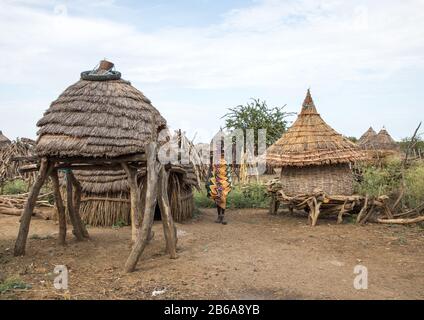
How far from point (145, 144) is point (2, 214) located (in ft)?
22.7

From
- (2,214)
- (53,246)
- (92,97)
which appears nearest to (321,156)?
(92,97)

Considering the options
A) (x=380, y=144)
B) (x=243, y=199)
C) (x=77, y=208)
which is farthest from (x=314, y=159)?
(x=380, y=144)

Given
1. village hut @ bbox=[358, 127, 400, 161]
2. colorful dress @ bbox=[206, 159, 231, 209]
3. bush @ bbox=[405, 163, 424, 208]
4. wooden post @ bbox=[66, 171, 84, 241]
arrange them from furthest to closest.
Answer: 1. village hut @ bbox=[358, 127, 400, 161]
2. bush @ bbox=[405, 163, 424, 208]
3. colorful dress @ bbox=[206, 159, 231, 209]
4. wooden post @ bbox=[66, 171, 84, 241]

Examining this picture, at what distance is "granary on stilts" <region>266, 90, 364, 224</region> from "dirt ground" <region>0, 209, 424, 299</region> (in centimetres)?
107

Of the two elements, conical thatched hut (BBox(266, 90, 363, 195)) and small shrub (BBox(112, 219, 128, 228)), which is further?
conical thatched hut (BBox(266, 90, 363, 195))

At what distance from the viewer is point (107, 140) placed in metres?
6.58

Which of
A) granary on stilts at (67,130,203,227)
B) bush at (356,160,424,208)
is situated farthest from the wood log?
granary on stilts at (67,130,203,227)

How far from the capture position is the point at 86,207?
381 inches

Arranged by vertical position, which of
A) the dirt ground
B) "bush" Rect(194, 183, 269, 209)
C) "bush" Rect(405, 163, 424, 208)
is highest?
"bush" Rect(405, 163, 424, 208)

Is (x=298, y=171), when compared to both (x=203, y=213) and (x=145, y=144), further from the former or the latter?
(x=145, y=144)

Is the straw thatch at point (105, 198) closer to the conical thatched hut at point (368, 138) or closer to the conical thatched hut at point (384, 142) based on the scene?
the conical thatched hut at point (368, 138)

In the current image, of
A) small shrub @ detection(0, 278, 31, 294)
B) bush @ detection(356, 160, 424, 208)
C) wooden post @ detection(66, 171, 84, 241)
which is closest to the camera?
small shrub @ detection(0, 278, 31, 294)

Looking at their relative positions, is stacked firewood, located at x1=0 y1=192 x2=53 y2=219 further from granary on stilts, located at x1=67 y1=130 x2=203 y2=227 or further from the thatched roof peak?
the thatched roof peak

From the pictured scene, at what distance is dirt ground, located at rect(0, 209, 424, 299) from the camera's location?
5230 mm
